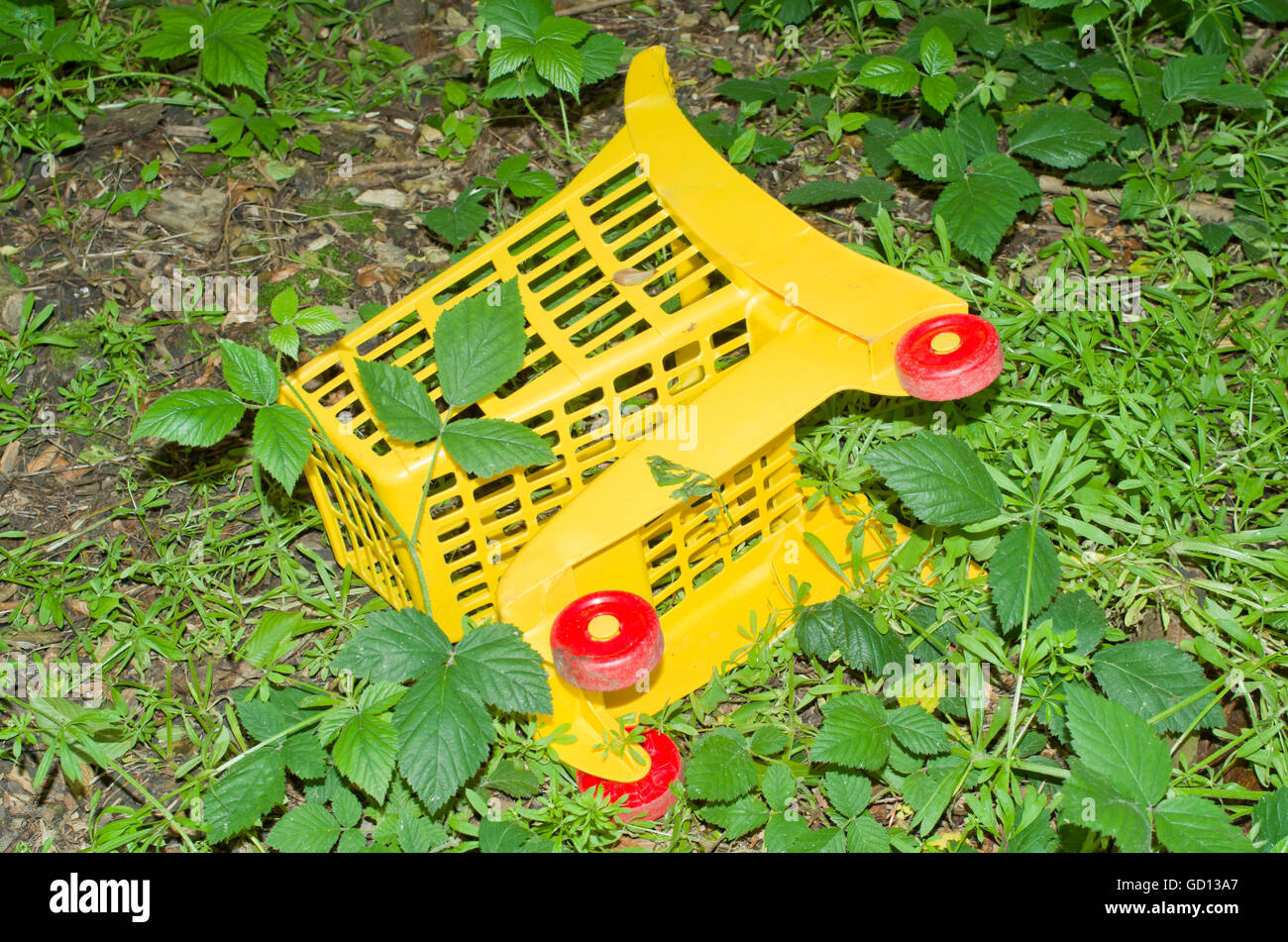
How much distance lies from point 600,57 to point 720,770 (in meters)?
1.76

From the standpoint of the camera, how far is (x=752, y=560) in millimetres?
2307

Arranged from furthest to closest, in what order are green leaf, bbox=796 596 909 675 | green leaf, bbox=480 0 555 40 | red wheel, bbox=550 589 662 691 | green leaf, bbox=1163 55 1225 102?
1. green leaf, bbox=1163 55 1225 102
2. green leaf, bbox=480 0 555 40
3. green leaf, bbox=796 596 909 675
4. red wheel, bbox=550 589 662 691

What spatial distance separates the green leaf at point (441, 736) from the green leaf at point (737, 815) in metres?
0.44

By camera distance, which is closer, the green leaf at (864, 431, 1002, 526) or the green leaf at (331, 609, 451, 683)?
the green leaf at (331, 609, 451, 683)

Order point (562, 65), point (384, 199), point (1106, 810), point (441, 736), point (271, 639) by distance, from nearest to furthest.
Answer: point (1106, 810) → point (441, 736) → point (271, 639) → point (562, 65) → point (384, 199)

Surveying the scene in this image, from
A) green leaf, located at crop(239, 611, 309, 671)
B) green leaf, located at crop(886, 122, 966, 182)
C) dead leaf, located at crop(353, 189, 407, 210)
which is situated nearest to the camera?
green leaf, located at crop(239, 611, 309, 671)

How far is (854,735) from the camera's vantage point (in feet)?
6.15

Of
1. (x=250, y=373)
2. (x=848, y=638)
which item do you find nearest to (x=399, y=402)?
(x=250, y=373)

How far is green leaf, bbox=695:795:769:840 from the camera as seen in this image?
191 centimetres

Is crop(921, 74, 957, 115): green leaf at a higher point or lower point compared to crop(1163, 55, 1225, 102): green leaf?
lower

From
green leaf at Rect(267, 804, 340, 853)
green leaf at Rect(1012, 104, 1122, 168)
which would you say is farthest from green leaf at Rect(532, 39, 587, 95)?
green leaf at Rect(267, 804, 340, 853)

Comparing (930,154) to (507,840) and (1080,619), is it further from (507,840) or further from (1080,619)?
(507,840)

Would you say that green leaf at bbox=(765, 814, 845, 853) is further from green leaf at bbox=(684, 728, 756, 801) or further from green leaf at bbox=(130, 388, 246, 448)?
green leaf at bbox=(130, 388, 246, 448)

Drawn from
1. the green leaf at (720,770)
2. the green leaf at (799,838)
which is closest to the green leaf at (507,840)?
the green leaf at (720,770)
